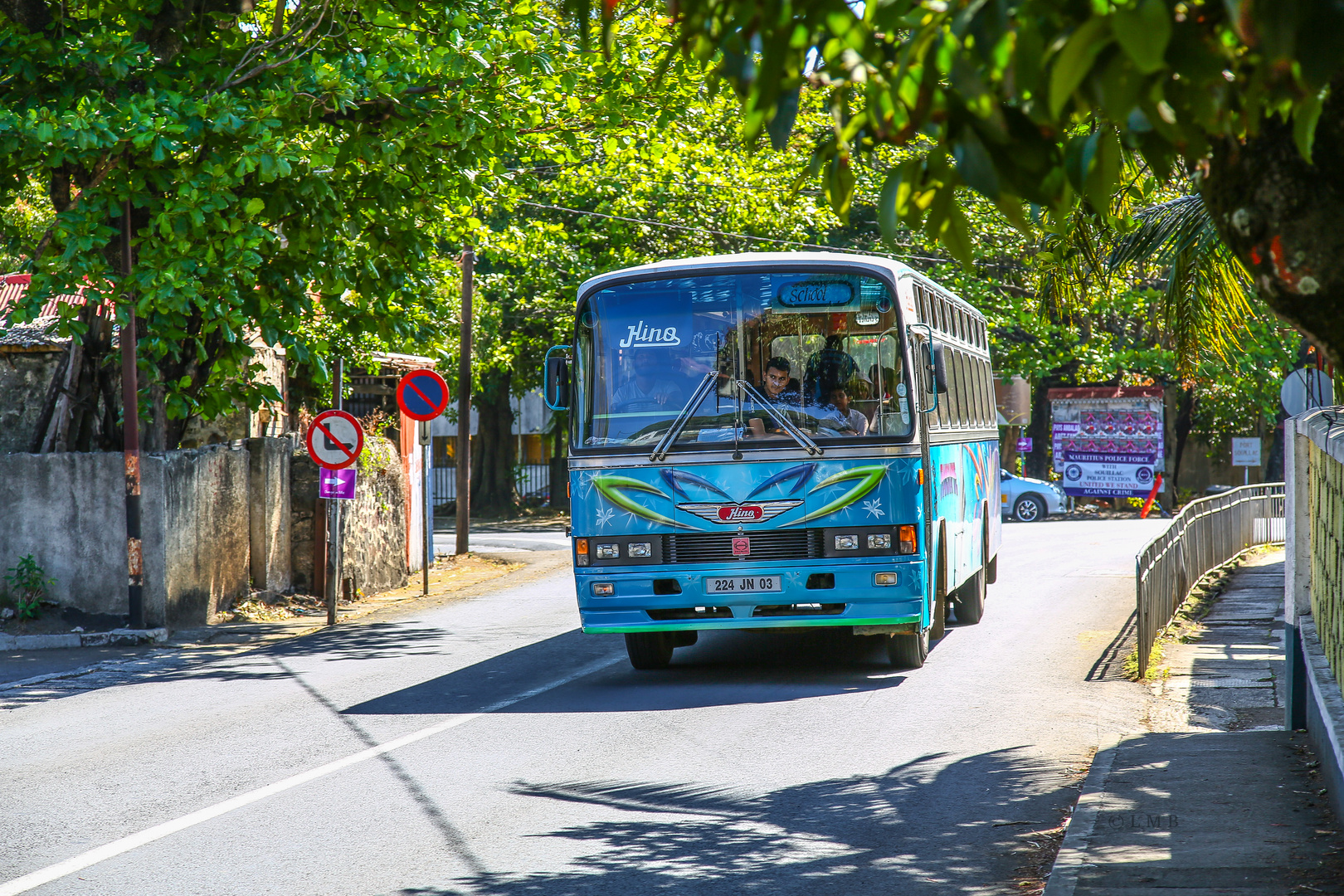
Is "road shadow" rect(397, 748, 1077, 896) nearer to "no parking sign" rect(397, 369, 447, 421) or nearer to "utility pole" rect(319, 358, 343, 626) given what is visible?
"utility pole" rect(319, 358, 343, 626)

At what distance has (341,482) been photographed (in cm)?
1502

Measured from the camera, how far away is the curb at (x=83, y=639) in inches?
524

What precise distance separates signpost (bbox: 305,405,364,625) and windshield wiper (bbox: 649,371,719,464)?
5740mm

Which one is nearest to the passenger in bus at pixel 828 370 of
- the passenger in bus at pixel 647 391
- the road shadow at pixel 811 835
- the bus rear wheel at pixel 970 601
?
the passenger in bus at pixel 647 391

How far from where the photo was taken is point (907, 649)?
1080 cm

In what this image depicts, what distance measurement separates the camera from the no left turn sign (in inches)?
585

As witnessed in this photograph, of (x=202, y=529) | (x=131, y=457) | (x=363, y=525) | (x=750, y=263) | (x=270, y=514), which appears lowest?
(x=363, y=525)

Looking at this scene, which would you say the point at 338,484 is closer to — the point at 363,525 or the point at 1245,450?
the point at 363,525

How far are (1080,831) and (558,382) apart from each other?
5918mm

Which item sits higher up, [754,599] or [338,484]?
[338,484]

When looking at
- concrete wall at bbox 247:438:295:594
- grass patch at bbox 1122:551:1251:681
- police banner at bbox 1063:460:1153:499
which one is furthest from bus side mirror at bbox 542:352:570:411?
police banner at bbox 1063:460:1153:499

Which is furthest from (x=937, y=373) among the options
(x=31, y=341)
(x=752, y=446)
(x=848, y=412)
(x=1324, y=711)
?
(x=31, y=341)

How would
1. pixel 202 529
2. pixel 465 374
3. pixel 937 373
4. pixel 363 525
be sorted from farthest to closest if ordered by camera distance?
pixel 465 374 → pixel 363 525 → pixel 202 529 → pixel 937 373

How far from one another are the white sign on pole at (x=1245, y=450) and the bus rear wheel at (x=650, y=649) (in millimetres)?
24957
